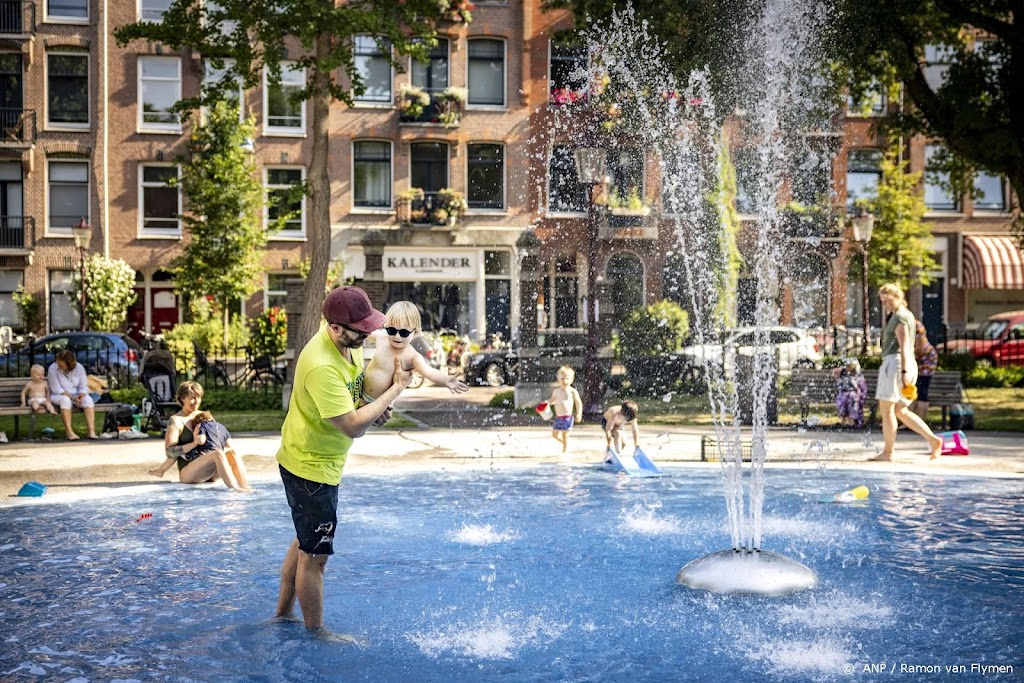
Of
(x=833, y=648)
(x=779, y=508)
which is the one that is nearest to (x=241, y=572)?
(x=833, y=648)

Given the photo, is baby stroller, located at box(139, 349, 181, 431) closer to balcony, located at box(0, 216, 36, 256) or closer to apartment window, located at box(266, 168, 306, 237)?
apartment window, located at box(266, 168, 306, 237)

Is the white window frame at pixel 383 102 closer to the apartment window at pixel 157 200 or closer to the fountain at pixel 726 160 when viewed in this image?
the fountain at pixel 726 160

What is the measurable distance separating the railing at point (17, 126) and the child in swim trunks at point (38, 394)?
87.7 ft

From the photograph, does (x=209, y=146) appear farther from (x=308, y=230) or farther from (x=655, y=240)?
(x=655, y=240)

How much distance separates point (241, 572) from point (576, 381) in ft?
46.3

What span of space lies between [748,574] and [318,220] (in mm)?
15765

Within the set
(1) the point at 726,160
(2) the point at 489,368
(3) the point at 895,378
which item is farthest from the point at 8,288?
(3) the point at 895,378

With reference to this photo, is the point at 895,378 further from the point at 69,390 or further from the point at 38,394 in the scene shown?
the point at 38,394

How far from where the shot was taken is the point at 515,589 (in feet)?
25.1

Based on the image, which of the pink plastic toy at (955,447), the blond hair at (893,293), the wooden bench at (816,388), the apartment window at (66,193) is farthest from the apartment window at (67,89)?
the pink plastic toy at (955,447)

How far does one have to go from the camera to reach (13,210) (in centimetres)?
4094

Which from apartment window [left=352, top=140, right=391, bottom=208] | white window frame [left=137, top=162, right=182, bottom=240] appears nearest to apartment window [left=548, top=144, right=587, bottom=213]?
apartment window [left=352, top=140, right=391, bottom=208]

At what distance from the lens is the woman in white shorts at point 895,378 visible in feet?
43.7

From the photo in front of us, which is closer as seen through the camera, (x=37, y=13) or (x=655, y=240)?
(x=37, y=13)
